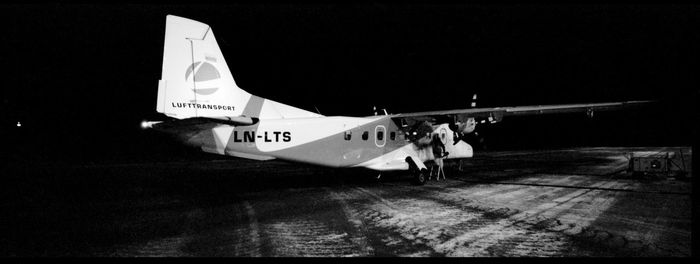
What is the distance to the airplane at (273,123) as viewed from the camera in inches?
521

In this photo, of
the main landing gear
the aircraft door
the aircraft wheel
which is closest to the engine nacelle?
the main landing gear

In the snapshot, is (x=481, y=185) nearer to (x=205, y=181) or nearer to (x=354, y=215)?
(x=354, y=215)

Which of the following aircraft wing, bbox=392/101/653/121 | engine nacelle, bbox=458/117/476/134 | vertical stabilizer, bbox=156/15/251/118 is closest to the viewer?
vertical stabilizer, bbox=156/15/251/118

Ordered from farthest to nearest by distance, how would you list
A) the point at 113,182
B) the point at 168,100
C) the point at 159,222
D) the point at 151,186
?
1. the point at 113,182
2. the point at 151,186
3. the point at 168,100
4. the point at 159,222

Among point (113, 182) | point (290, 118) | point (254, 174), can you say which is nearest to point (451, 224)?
point (290, 118)

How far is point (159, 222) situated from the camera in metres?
10.1

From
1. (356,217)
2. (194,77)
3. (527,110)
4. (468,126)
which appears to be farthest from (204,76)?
(527,110)

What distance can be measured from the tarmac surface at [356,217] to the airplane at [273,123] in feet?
4.16

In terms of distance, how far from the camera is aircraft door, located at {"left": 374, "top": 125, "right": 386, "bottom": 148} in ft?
57.4

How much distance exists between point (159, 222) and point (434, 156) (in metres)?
11.6

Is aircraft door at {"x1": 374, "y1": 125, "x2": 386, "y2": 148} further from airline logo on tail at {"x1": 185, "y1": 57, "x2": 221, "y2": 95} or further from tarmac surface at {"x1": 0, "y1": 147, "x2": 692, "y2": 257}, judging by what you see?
airline logo on tail at {"x1": 185, "y1": 57, "x2": 221, "y2": 95}

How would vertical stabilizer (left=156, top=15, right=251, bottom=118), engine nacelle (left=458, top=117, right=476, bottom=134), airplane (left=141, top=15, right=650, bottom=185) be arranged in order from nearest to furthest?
vertical stabilizer (left=156, top=15, right=251, bottom=118), airplane (left=141, top=15, right=650, bottom=185), engine nacelle (left=458, top=117, right=476, bottom=134)

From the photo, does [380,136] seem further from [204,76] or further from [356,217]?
[356,217]

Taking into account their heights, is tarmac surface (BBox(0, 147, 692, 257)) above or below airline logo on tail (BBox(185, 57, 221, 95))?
below
